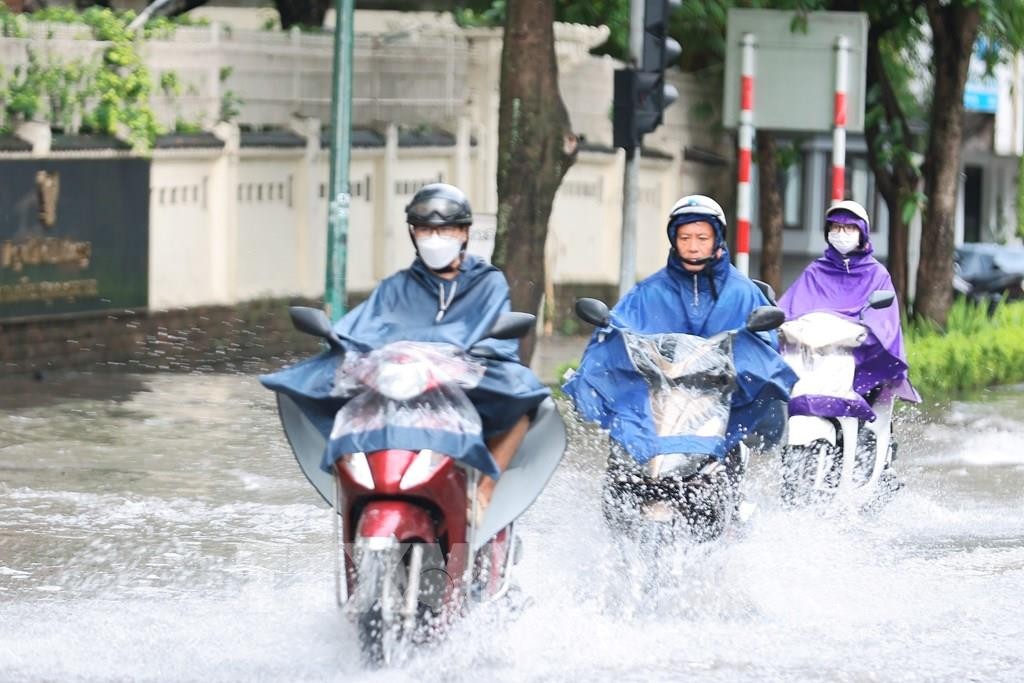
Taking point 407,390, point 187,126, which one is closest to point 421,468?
point 407,390

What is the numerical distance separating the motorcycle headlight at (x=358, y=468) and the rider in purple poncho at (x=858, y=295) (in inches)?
165

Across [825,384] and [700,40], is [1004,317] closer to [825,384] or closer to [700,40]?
[700,40]

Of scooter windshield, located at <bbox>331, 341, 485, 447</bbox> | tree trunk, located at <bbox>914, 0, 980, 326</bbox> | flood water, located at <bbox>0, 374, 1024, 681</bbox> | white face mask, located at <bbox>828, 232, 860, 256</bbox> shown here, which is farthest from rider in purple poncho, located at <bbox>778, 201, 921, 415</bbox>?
tree trunk, located at <bbox>914, 0, 980, 326</bbox>

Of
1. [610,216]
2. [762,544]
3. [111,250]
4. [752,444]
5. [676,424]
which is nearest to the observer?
[676,424]

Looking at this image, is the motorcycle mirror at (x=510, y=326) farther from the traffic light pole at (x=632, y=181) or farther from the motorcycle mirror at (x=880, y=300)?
the traffic light pole at (x=632, y=181)

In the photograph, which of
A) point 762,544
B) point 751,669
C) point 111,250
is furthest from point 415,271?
point 111,250

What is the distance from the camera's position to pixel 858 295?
10398 mm

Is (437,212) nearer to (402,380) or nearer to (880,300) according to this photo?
(402,380)

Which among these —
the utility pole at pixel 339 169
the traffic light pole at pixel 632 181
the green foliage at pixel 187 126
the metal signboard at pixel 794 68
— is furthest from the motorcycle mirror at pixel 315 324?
the green foliage at pixel 187 126

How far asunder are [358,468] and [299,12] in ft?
57.4

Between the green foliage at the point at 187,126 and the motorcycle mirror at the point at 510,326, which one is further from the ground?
the green foliage at the point at 187,126

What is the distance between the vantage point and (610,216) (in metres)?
24.2

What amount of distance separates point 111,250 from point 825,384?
796 centimetres

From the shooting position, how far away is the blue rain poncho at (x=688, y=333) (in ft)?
25.8
